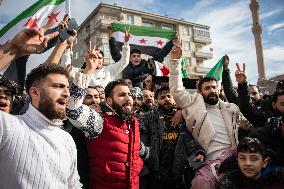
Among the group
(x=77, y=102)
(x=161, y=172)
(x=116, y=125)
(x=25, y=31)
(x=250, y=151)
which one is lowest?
(x=161, y=172)

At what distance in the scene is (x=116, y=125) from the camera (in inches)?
150

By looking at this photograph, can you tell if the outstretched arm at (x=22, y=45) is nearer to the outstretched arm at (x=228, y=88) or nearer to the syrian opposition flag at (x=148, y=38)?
the outstretched arm at (x=228, y=88)

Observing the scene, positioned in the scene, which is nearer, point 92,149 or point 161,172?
point 92,149

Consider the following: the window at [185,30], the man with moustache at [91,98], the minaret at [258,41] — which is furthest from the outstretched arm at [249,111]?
the window at [185,30]

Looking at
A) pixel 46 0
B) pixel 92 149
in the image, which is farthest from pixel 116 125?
pixel 46 0

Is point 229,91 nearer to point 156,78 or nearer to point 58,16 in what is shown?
point 156,78

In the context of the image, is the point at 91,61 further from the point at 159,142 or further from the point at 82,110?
the point at 159,142

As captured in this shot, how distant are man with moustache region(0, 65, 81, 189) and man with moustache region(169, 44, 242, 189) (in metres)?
2.17

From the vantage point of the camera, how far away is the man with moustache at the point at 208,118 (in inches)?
176

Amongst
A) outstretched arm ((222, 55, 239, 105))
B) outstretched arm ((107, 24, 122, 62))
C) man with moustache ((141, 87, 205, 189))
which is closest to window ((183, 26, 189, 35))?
outstretched arm ((107, 24, 122, 62))

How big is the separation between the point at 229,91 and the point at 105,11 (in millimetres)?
40606

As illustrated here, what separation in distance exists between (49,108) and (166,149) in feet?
8.08

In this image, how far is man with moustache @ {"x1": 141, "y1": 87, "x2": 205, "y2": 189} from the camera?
4.48m

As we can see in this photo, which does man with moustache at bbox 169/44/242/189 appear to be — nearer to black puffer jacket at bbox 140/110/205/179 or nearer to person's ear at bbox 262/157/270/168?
black puffer jacket at bbox 140/110/205/179
